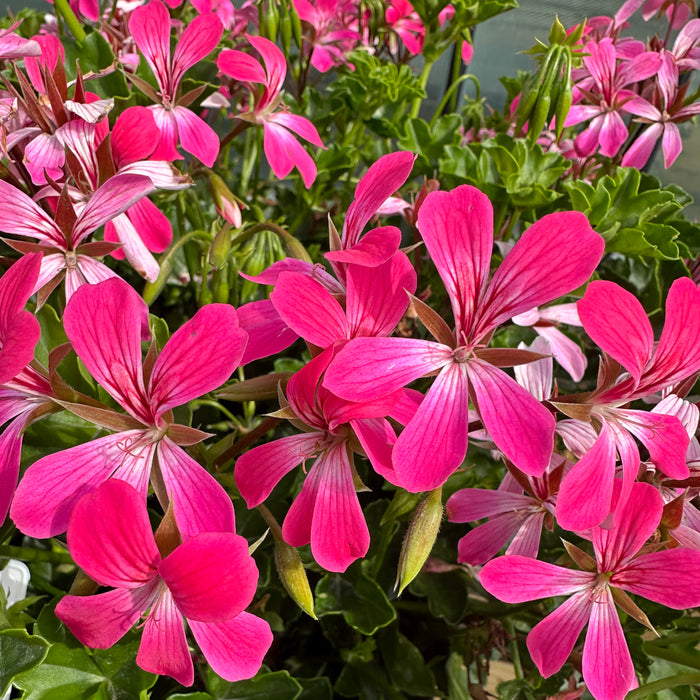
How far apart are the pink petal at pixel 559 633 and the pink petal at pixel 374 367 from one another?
0.20 meters

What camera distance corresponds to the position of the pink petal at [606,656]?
39 centimetres

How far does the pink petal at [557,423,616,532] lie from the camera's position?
1.04ft

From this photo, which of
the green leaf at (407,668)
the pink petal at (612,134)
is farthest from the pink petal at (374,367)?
the pink petal at (612,134)

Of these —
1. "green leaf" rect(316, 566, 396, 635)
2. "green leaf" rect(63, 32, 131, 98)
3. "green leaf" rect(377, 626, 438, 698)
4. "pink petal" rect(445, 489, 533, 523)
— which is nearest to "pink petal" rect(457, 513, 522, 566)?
"pink petal" rect(445, 489, 533, 523)

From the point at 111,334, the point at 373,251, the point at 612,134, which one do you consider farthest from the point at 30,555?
the point at 612,134

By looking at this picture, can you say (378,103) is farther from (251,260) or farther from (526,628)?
(526,628)

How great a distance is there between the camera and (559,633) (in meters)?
0.41

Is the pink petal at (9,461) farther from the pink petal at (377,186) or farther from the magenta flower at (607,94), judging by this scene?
the magenta flower at (607,94)

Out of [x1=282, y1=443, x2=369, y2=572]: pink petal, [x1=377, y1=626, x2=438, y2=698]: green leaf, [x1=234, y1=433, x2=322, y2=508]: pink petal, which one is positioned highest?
[x1=234, y1=433, x2=322, y2=508]: pink petal

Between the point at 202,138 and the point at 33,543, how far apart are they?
18.7 inches

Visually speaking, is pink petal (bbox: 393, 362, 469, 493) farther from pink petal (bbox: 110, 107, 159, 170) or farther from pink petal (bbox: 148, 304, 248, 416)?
pink petal (bbox: 110, 107, 159, 170)

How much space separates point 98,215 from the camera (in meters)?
Answer: 0.43

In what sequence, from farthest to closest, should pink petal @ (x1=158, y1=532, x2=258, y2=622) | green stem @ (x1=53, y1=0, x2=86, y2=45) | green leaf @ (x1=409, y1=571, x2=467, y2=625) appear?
green stem @ (x1=53, y1=0, x2=86, y2=45) → green leaf @ (x1=409, y1=571, x2=467, y2=625) → pink petal @ (x1=158, y1=532, x2=258, y2=622)

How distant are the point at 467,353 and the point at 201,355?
0.48 ft
